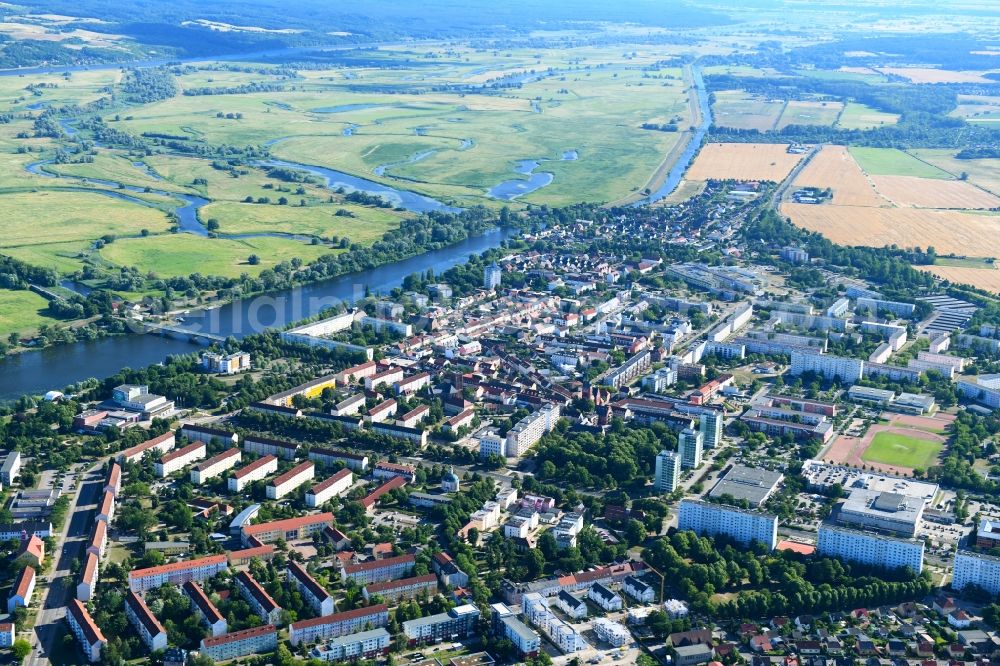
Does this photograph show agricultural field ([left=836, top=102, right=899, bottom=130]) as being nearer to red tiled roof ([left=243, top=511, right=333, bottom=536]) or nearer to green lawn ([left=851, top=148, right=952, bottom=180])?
green lawn ([left=851, top=148, right=952, bottom=180])

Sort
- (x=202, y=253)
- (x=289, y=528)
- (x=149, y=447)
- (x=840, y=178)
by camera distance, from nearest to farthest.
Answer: (x=289, y=528), (x=149, y=447), (x=202, y=253), (x=840, y=178)

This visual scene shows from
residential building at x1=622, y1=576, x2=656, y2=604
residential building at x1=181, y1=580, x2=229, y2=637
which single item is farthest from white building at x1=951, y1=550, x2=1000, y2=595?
residential building at x1=181, y1=580, x2=229, y2=637

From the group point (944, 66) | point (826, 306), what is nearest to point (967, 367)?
point (826, 306)

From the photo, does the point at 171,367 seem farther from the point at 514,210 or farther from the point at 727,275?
the point at 514,210

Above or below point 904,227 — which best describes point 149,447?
below

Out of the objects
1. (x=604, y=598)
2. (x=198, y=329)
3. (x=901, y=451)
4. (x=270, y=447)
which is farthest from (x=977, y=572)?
(x=198, y=329)

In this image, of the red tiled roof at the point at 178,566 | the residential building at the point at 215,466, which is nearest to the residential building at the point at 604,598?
the red tiled roof at the point at 178,566

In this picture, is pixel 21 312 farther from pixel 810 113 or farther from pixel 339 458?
pixel 810 113
